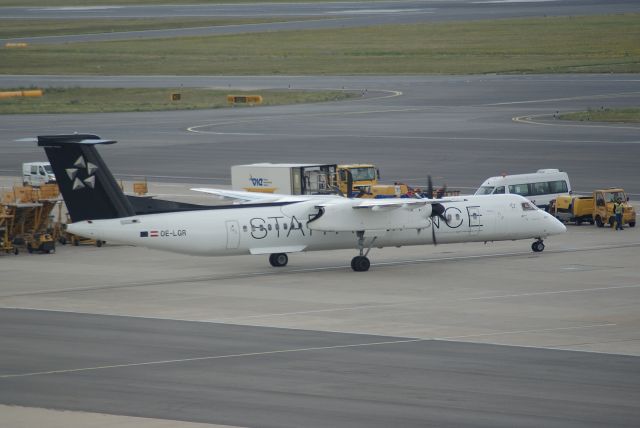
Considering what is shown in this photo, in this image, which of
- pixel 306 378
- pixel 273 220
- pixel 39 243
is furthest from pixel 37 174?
pixel 306 378

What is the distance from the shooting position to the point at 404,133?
287 ft

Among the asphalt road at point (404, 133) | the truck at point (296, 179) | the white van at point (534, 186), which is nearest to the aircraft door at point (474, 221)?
the white van at point (534, 186)

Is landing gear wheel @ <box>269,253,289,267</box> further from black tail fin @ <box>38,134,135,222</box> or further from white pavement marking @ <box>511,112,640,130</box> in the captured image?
white pavement marking @ <box>511,112,640,130</box>

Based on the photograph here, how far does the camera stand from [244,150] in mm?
80375

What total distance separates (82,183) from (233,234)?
5.71 meters

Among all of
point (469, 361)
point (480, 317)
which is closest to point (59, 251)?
point (480, 317)

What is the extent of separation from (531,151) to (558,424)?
54.7m

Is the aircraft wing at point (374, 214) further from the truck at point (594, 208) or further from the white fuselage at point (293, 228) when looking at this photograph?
the truck at point (594, 208)

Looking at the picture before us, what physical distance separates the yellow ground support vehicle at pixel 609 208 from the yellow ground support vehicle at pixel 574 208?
39cm

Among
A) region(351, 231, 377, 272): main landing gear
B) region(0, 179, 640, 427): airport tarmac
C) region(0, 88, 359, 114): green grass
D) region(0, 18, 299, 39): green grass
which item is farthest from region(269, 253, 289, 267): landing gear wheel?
region(0, 18, 299, 39): green grass

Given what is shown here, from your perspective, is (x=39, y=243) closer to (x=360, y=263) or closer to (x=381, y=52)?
(x=360, y=263)

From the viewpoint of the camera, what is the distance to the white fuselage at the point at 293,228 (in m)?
40.5

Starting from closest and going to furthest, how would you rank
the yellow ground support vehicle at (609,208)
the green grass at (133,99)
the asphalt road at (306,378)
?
the asphalt road at (306,378)
the yellow ground support vehicle at (609,208)
the green grass at (133,99)

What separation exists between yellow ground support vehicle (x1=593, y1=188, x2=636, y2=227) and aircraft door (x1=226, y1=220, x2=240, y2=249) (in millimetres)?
19386
